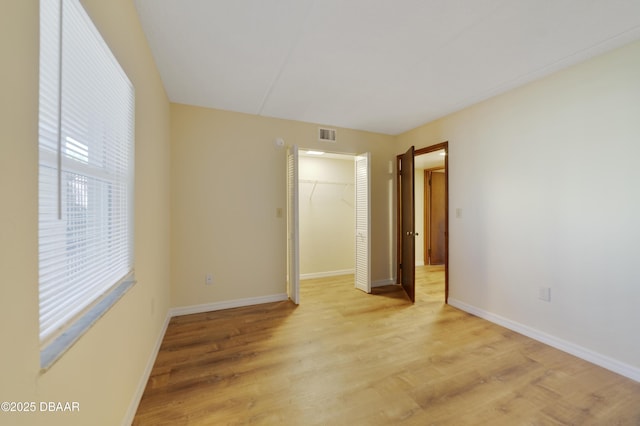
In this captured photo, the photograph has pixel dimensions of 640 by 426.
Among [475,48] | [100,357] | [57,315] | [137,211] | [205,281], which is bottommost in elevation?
[205,281]

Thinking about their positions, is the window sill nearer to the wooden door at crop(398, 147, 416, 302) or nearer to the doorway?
the doorway

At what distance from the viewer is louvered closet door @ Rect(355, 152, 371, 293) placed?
3867 mm

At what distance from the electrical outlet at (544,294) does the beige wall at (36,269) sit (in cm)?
343

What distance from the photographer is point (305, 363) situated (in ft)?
6.97

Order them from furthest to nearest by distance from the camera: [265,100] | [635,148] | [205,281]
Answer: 1. [205,281]
2. [265,100]
3. [635,148]

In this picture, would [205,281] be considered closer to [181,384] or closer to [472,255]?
[181,384]

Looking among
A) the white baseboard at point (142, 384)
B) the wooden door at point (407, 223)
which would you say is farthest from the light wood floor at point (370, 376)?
the wooden door at point (407, 223)

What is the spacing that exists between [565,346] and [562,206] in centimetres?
127

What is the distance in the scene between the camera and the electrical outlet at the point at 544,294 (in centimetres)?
243

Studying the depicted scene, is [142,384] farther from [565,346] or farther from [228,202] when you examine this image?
[565,346]

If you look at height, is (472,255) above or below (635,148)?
below

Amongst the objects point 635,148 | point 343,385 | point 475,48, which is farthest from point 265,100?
point 635,148

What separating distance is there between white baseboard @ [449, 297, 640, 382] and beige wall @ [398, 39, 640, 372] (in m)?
0.02

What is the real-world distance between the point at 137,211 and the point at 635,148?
369cm
